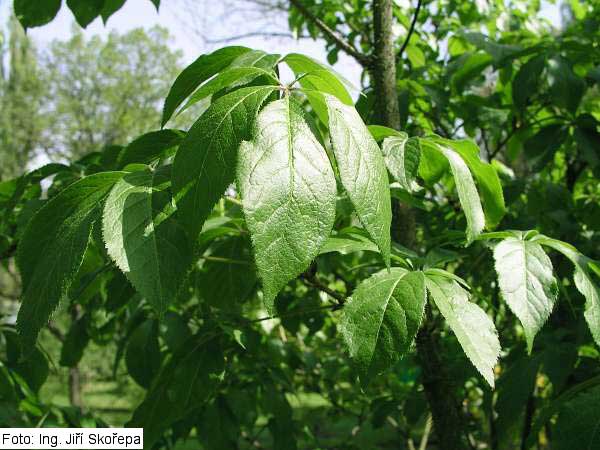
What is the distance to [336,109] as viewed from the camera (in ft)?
1.85

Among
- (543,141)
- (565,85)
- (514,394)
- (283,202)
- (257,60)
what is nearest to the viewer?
(283,202)

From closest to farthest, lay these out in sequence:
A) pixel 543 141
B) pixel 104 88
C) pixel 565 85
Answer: pixel 565 85
pixel 543 141
pixel 104 88

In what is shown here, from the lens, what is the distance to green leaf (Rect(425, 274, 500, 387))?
2.11 ft

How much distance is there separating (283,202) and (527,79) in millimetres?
1150

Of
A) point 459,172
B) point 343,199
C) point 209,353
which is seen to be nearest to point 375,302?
point 459,172

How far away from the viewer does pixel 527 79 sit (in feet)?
4.69

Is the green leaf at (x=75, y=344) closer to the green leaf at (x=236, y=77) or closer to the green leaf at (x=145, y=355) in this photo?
the green leaf at (x=145, y=355)

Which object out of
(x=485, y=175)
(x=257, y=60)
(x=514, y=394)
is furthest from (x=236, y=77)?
(x=514, y=394)

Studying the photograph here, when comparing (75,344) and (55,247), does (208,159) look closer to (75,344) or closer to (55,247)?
(55,247)

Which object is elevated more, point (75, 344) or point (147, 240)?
point (147, 240)

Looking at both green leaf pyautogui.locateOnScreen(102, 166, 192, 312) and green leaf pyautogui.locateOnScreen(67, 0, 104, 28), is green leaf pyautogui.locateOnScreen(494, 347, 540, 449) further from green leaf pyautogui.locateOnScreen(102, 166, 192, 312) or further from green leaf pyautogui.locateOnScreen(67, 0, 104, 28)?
green leaf pyautogui.locateOnScreen(67, 0, 104, 28)

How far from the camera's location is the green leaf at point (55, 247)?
1.84 feet

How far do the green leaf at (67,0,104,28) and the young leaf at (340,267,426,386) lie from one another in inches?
27.7

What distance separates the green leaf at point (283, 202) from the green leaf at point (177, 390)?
59cm
